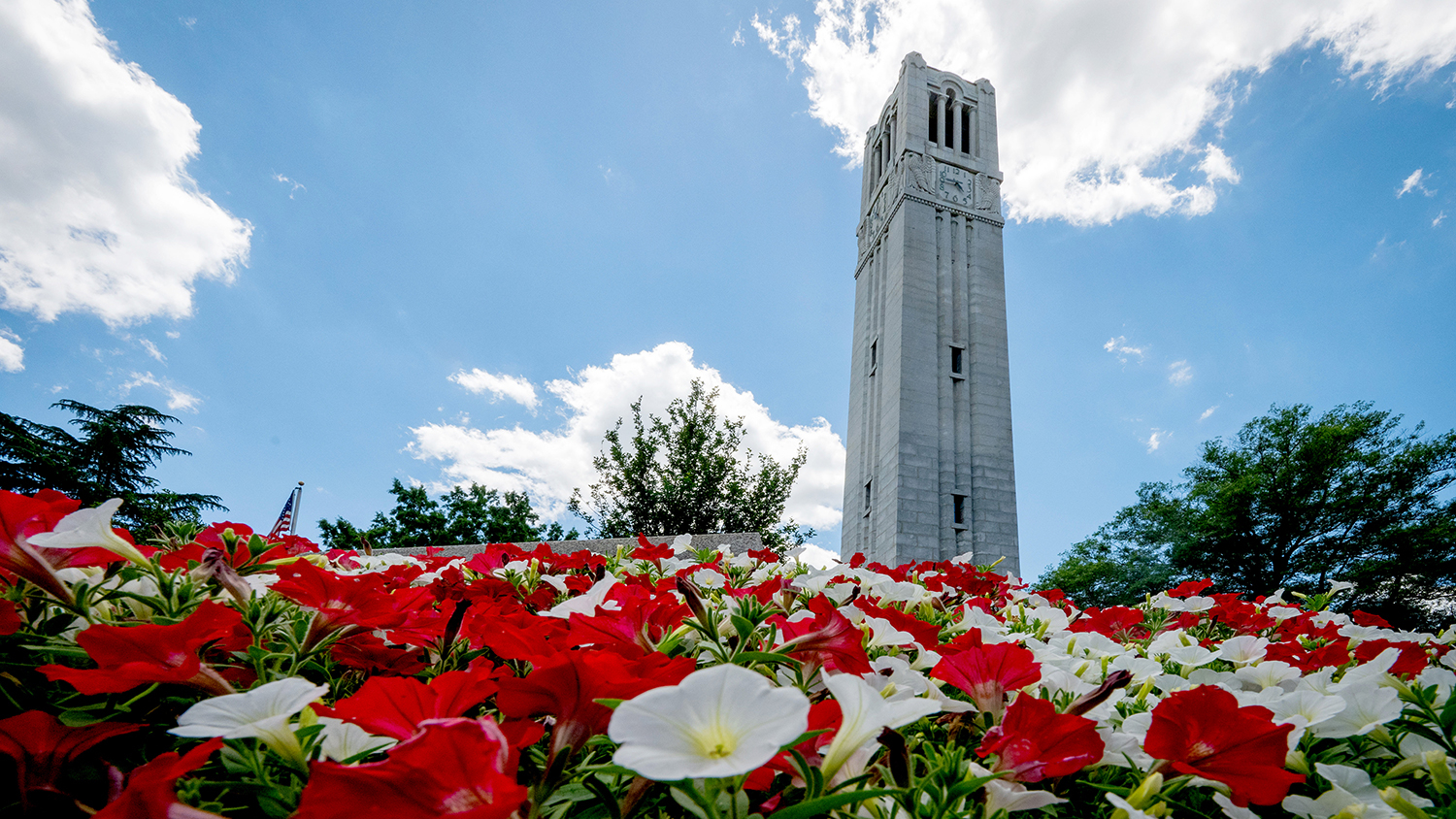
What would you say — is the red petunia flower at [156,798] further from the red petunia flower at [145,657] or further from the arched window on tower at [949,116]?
the arched window on tower at [949,116]

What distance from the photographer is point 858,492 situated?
59.9 feet

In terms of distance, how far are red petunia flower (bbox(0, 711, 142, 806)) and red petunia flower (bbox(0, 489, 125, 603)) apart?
286mm

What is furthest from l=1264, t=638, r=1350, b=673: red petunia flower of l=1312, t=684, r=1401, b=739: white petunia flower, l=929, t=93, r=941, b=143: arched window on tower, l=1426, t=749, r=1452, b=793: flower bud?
l=929, t=93, r=941, b=143: arched window on tower

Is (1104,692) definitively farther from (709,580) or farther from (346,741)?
(709,580)

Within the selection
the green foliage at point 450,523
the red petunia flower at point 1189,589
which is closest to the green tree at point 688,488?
the green foliage at point 450,523

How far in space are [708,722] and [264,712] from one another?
1.54ft

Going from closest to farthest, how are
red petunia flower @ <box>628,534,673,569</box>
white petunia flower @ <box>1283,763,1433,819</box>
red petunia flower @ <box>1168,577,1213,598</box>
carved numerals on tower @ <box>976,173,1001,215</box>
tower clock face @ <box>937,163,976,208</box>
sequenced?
white petunia flower @ <box>1283,763,1433,819</box> → red petunia flower @ <box>628,534,673,569</box> → red petunia flower @ <box>1168,577,1213,598</box> → tower clock face @ <box>937,163,976,208</box> → carved numerals on tower @ <box>976,173,1001,215</box>

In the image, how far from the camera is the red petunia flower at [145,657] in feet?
2.46

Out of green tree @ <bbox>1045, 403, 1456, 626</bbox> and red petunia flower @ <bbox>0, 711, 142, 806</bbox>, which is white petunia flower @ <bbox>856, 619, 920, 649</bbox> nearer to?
red petunia flower @ <bbox>0, 711, 142, 806</bbox>

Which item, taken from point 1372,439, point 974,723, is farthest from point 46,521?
point 1372,439

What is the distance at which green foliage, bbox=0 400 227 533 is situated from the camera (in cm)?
1675

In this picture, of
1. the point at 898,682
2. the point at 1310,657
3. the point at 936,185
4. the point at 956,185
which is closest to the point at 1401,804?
the point at 898,682

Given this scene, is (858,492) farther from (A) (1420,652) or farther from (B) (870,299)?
(A) (1420,652)

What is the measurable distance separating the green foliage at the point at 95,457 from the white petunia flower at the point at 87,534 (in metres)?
18.7
